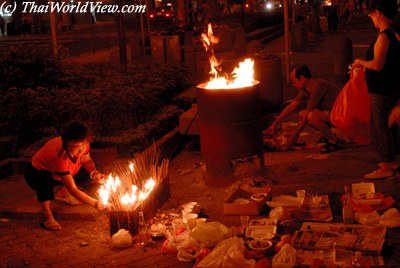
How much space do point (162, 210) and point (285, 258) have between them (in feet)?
6.76

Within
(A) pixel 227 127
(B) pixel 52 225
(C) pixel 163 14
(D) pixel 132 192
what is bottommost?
(B) pixel 52 225

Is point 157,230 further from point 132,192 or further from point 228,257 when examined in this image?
point 228,257

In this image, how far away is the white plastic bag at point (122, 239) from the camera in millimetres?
5438

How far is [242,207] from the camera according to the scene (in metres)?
5.87

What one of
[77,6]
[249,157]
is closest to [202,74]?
[249,157]

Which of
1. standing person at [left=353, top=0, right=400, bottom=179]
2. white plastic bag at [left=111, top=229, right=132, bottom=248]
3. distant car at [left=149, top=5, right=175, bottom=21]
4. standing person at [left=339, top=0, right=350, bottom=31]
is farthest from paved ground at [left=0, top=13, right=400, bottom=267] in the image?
distant car at [left=149, top=5, right=175, bottom=21]

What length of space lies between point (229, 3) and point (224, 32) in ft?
110

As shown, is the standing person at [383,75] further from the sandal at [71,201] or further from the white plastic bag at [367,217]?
the sandal at [71,201]

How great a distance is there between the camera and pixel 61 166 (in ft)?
19.3

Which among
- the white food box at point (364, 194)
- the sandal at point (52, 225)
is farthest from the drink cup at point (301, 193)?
the sandal at point (52, 225)

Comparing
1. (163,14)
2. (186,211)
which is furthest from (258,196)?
(163,14)

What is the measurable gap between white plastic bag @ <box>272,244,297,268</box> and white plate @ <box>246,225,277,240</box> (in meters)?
0.45

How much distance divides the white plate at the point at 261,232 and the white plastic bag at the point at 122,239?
1.11 meters

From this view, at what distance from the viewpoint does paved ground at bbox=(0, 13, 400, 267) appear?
17.6 ft
